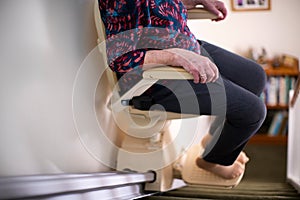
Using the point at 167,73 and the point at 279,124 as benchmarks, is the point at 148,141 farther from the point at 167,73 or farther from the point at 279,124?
the point at 279,124

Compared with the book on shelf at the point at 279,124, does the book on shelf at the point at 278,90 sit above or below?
above

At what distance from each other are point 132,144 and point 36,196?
4.51 ft

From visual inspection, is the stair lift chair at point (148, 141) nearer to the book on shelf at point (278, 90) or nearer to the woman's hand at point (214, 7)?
the woman's hand at point (214, 7)

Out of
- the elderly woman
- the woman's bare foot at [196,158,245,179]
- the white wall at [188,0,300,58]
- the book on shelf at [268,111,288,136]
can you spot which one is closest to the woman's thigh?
the elderly woman

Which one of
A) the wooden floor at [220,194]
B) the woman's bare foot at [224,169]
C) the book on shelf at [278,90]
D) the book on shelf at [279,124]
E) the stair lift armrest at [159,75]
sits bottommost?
the book on shelf at [279,124]

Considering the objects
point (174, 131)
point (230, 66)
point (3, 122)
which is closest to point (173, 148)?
point (174, 131)

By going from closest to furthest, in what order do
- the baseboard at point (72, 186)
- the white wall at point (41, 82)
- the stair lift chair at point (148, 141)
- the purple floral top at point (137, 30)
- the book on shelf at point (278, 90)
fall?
the baseboard at point (72, 186) < the white wall at point (41, 82) < the purple floral top at point (137, 30) < the stair lift chair at point (148, 141) < the book on shelf at point (278, 90)

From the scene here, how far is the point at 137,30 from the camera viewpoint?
5.88 feet

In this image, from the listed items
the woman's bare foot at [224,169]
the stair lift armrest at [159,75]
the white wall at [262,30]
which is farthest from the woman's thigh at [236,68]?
the white wall at [262,30]

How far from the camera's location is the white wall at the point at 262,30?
15.6ft

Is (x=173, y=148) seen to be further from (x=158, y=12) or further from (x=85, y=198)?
(x=85, y=198)

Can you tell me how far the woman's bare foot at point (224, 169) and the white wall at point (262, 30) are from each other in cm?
235

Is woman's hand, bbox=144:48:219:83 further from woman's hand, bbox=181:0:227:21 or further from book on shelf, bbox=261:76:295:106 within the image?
book on shelf, bbox=261:76:295:106

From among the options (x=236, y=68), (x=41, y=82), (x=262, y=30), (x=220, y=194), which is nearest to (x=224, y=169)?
(x=220, y=194)
